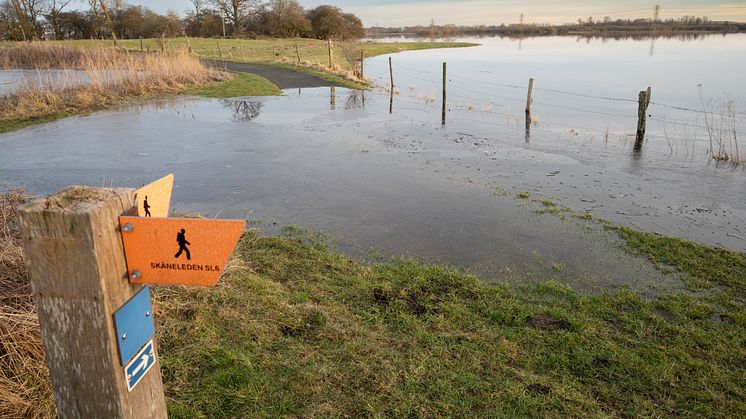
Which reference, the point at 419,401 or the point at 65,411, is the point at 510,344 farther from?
the point at 65,411

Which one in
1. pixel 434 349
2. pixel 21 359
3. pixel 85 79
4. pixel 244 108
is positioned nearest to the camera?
pixel 21 359

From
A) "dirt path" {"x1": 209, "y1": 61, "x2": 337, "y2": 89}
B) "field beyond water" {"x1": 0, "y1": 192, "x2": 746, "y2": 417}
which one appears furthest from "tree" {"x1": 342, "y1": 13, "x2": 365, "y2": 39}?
"field beyond water" {"x1": 0, "y1": 192, "x2": 746, "y2": 417}

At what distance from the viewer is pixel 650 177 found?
10523 mm

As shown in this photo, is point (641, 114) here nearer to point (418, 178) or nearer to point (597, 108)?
point (597, 108)

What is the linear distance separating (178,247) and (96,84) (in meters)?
19.3

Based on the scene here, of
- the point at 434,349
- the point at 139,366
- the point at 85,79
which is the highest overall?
the point at 85,79

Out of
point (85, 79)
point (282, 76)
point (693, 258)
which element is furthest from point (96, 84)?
point (693, 258)

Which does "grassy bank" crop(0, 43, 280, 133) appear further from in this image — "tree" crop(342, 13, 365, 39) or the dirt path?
"tree" crop(342, 13, 365, 39)

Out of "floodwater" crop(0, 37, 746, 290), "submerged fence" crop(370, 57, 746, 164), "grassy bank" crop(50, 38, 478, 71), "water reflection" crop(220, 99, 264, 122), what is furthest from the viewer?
"grassy bank" crop(50, 38, 478, 71)

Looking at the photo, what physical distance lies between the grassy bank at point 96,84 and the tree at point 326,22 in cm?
3613

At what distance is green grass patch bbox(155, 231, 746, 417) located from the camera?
130 inches

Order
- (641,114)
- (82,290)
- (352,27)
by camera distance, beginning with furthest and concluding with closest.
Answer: (352,27) → (641,114) → (82,290)

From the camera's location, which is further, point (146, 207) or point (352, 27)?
point (352, 27)

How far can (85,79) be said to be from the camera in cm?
2134
